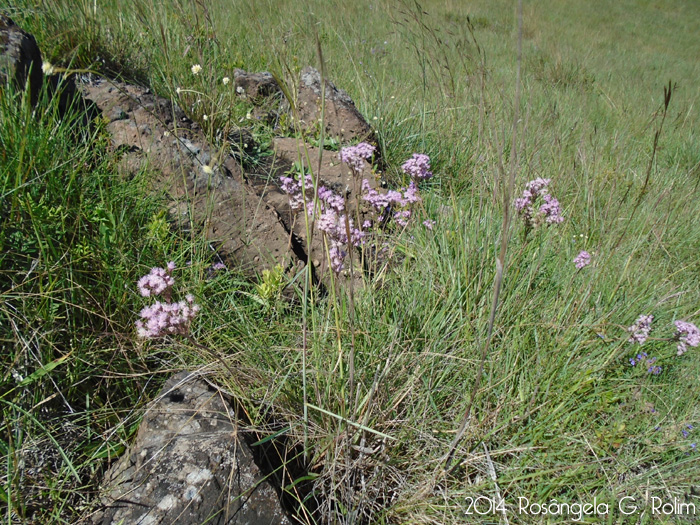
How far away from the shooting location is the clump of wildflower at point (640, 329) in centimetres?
161

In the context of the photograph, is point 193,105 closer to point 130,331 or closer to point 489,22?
point 130,331

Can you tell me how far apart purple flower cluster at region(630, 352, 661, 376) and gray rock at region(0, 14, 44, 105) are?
2747 millimetres

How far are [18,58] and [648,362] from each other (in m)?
3.00

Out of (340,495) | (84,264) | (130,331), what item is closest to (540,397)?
(340,495)

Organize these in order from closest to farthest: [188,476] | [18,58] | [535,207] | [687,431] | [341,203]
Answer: [188,476], [687,431], [341,203], [18,58], [535,207]

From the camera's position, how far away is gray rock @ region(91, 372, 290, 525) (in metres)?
1.11

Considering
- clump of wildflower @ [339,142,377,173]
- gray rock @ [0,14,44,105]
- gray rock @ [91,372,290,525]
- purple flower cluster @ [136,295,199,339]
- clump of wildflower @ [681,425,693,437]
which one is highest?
gray rock @ [0,14,44,105]

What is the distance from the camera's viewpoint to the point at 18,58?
2.05 m

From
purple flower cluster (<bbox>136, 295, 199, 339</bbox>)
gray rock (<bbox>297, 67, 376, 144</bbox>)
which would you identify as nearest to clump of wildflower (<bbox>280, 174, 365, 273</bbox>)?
purple flower cluster (<bbox>136, 295, 199, 339</bbox>)

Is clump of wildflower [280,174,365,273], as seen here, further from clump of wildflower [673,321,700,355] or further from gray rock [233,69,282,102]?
gray rock [233,69,282,102]

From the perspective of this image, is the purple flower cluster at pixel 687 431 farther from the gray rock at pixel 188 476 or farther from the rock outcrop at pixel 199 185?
the rock outcrop at pixel 199 185

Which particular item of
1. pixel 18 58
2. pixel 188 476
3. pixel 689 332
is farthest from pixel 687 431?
pixel 18 58

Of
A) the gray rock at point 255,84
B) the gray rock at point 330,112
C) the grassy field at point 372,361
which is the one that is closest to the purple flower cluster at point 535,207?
the grassy field at point 372,361

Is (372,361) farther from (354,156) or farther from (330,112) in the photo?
(330,112)
